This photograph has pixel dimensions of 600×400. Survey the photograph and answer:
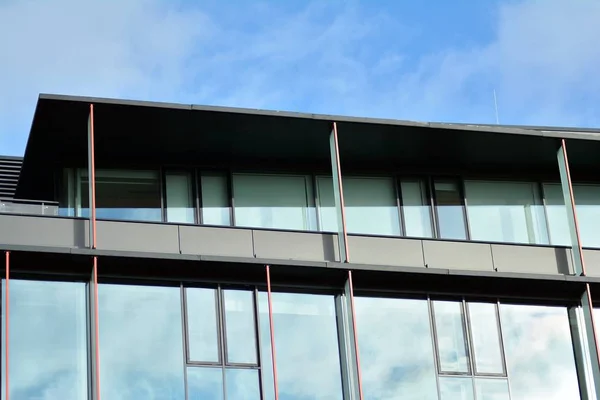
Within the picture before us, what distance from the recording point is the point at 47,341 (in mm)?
22281

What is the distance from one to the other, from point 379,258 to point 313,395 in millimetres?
3384

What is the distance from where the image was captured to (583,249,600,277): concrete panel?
88.7 ft

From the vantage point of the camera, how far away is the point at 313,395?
23.9 meters

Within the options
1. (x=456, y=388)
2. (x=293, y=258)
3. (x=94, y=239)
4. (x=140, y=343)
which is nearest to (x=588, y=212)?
(x=456, y=388)

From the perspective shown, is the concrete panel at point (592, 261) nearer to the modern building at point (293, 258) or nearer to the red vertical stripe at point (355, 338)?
the modern building at point (293, 258)

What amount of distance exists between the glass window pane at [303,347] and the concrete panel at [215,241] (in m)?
1.07

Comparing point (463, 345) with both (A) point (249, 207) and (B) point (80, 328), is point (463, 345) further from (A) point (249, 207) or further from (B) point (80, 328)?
(B) point (80, 328)

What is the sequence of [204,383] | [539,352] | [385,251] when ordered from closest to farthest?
[204,383] → [385,251] → [539,352]

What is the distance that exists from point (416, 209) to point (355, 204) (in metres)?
1.44

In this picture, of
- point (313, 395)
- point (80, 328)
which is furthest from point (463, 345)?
point (80, 328)

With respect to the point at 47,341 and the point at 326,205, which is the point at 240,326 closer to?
the point at 47,341

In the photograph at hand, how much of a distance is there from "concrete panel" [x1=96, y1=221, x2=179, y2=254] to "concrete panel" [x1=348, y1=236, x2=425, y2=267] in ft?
12.7

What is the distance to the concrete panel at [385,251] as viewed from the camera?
25.4 metres

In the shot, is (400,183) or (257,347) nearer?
(257,347)
